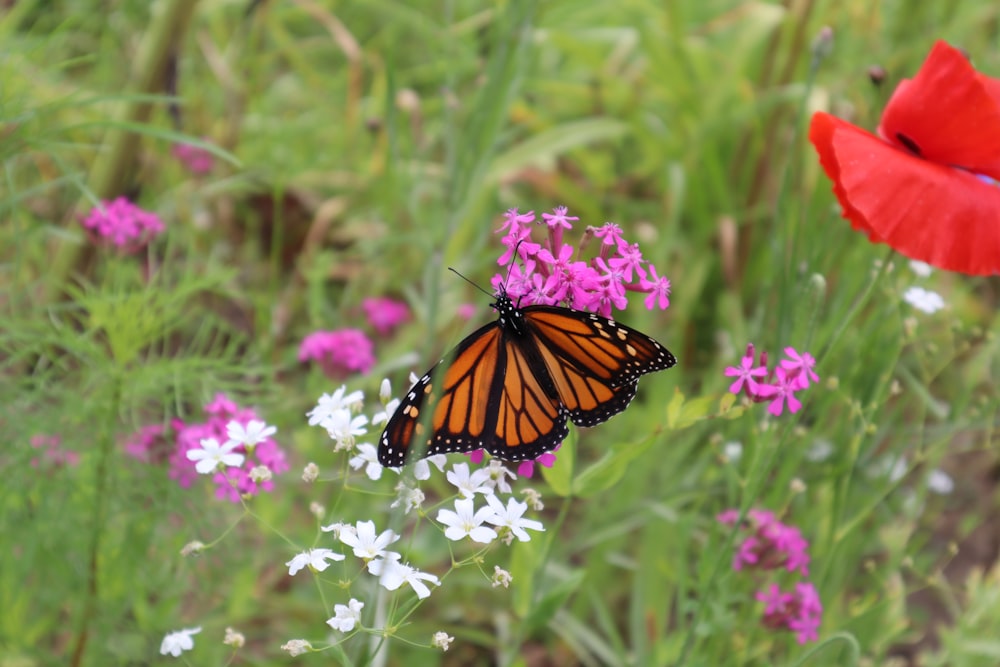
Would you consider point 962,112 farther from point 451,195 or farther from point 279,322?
point 279,322

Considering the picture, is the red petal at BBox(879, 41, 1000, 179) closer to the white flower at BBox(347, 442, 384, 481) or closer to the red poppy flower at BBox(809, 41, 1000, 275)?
the red poppy flower at BBox(809, 41, 1000, 275)

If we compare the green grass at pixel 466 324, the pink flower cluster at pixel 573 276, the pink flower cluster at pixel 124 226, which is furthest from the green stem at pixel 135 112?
the pink flower cluster at pixel 573 276

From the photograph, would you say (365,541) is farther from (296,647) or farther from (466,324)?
(466,324)

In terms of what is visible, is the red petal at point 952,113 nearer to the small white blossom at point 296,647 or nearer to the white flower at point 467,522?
the white flower at point 467,522

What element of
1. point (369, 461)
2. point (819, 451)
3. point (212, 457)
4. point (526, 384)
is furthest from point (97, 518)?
point (819, 451)

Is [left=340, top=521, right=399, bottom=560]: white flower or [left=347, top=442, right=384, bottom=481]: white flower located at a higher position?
[left=347, top=442, right=384, bottom=481]: white flower

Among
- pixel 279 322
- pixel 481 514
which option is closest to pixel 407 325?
pixel 279 322

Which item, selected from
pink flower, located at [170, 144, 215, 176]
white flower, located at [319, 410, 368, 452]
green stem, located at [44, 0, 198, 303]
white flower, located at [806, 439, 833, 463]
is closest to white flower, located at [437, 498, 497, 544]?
white flower, located at [319, 410, 368, 452]
